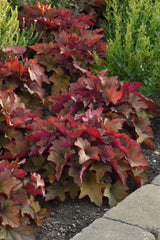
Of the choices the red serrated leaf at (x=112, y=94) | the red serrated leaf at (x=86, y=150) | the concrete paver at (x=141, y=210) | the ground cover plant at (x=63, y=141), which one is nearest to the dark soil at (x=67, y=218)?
the ground cover plant at (x=63, y=141)

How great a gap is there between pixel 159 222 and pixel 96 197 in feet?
1.44

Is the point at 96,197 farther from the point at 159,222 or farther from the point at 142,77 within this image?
the point at 142,77

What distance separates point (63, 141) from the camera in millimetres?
2557

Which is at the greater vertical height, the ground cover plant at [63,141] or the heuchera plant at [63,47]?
the heuchera plant at [63,47]

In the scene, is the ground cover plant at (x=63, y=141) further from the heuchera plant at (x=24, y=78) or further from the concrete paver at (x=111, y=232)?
the concrete paver at (x=111, y=232)

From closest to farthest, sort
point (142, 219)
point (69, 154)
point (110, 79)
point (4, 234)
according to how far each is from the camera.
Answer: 1. point (4, 234)
2. point (142, 219)
3. point (69, 154)
4. point (110, 79)

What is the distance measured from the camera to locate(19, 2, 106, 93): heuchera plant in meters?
3.80

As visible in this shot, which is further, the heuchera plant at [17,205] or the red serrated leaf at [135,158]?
the red serrated leaf at [135,158]

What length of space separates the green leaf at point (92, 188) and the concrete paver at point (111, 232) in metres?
0.27

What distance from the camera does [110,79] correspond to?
3.18m

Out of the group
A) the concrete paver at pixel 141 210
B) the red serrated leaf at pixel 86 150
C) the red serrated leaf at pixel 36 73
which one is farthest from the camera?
the red serrated leaf at pixel 36 73

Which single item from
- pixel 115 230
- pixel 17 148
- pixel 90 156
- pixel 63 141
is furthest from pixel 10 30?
pixel 115 230

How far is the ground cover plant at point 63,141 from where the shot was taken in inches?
91.7

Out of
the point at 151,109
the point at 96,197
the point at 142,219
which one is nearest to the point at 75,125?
the point at 96,197
